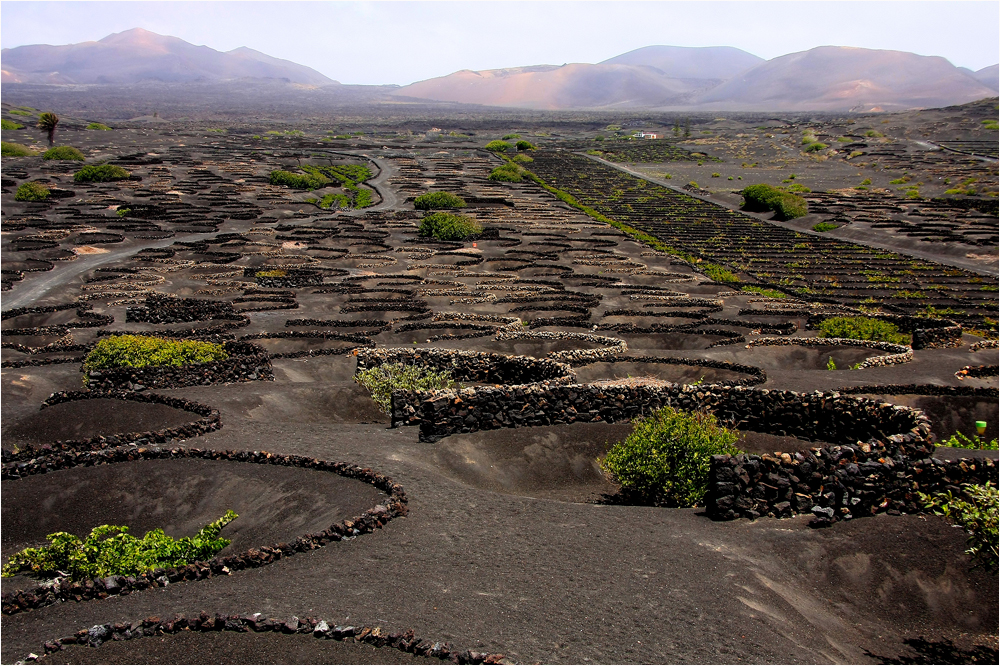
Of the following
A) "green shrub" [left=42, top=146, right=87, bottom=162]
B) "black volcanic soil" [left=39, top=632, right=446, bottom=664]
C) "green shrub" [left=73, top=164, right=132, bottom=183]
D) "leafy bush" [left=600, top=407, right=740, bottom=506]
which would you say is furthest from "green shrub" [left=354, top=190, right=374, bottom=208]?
"black volcanic soil" [left=39, top=632, right=446, bottom=664]

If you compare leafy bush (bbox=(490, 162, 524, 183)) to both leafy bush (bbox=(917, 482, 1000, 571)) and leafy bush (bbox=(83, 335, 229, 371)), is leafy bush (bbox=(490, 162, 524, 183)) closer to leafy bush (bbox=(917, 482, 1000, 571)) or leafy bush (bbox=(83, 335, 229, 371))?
leafy bush (bbox=(83, 335, 229, 371))

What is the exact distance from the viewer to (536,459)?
17.7 m

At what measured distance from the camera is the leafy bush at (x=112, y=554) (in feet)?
37.8

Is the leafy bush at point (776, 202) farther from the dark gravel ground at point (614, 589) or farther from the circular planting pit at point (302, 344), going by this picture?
the dark gravel ground at point (614, 589)

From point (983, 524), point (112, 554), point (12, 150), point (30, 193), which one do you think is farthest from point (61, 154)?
point (983, 524)

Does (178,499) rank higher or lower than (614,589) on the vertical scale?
lower

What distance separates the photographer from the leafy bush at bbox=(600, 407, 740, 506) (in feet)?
50.3

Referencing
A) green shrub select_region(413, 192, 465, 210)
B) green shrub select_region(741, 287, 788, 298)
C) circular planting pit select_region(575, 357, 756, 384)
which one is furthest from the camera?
green shrub select_region(413, 192, 465, 210)

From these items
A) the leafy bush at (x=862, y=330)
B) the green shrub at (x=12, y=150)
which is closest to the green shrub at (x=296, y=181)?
the green shrub at (x=12, y=150)

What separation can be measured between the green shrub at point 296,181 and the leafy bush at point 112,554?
8533 centimetres

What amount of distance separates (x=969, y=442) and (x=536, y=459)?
40.1ft

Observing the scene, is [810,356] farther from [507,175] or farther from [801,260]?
[507,175]

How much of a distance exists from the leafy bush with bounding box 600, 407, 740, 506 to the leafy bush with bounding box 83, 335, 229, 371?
16.2m

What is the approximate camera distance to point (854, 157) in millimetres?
127875
